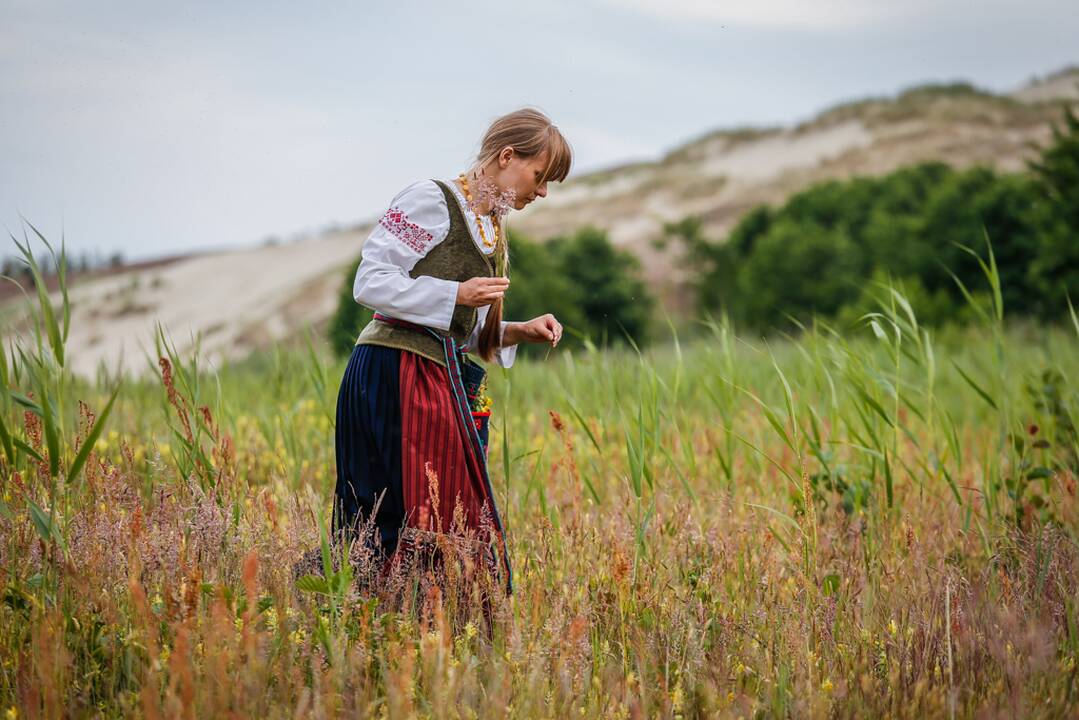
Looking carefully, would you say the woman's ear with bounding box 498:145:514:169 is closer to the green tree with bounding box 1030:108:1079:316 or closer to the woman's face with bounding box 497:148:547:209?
the woman's face with bounding box 497:148:547:209

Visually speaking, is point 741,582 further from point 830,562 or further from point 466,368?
point 466,368

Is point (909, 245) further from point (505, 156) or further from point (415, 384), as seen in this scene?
point (415, 384)

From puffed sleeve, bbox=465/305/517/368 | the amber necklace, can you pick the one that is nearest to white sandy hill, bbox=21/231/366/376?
puffed sleeve, bbox=465/305/517/368

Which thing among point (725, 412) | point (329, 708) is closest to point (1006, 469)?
point (725, 412)

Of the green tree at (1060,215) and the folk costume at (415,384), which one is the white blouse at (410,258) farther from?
the green tree at (1060,215)

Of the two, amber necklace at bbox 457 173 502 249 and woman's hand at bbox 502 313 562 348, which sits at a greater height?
amber necklace at bbox 457 173 502 249

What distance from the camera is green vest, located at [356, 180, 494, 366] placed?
8.00ft

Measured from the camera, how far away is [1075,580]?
2.53 meters

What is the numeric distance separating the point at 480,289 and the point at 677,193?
169 feet

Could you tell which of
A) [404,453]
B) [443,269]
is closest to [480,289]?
[443,269]

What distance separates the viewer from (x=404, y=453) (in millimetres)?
2379

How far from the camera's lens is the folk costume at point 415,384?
2.36 meters

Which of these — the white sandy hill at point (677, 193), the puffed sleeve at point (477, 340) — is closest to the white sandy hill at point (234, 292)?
the white sandy hill at point (677, 193)

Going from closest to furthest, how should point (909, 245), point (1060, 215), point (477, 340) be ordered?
1. point (477, 340)
2. point (1060, 215)
3. point (909, 245)
